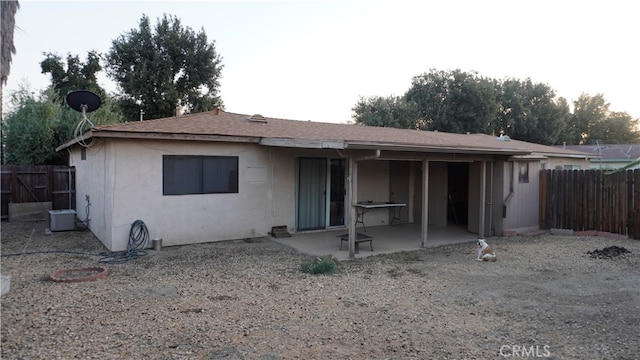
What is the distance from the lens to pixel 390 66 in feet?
65.7

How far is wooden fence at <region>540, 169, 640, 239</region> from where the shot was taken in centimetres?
997

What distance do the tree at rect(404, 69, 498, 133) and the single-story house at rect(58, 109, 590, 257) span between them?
17976mm

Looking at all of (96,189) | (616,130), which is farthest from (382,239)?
(616,130)

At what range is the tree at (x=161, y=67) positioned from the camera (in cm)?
2281

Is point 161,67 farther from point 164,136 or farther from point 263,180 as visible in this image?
point 164,136

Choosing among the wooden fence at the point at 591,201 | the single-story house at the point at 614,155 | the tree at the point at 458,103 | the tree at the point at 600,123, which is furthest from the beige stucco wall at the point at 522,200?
the tree at the point at 600,123

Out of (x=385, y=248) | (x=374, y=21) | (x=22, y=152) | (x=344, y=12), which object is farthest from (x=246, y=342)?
(x=22, y=152)

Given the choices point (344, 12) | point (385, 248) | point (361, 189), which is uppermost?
point (344, 12)

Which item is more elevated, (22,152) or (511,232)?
(22,152)

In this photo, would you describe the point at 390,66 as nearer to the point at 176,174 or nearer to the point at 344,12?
the point at 344,12

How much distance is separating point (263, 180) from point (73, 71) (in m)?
25.7

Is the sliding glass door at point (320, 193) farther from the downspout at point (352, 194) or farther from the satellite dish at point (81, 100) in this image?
the satellite dish at point (81, 100)

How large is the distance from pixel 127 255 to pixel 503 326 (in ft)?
21.4

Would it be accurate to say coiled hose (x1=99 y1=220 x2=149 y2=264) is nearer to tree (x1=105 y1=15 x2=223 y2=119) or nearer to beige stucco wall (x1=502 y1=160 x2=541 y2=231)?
beige stucco wall (x1=502 y1=160 x2=541 y2=231)
